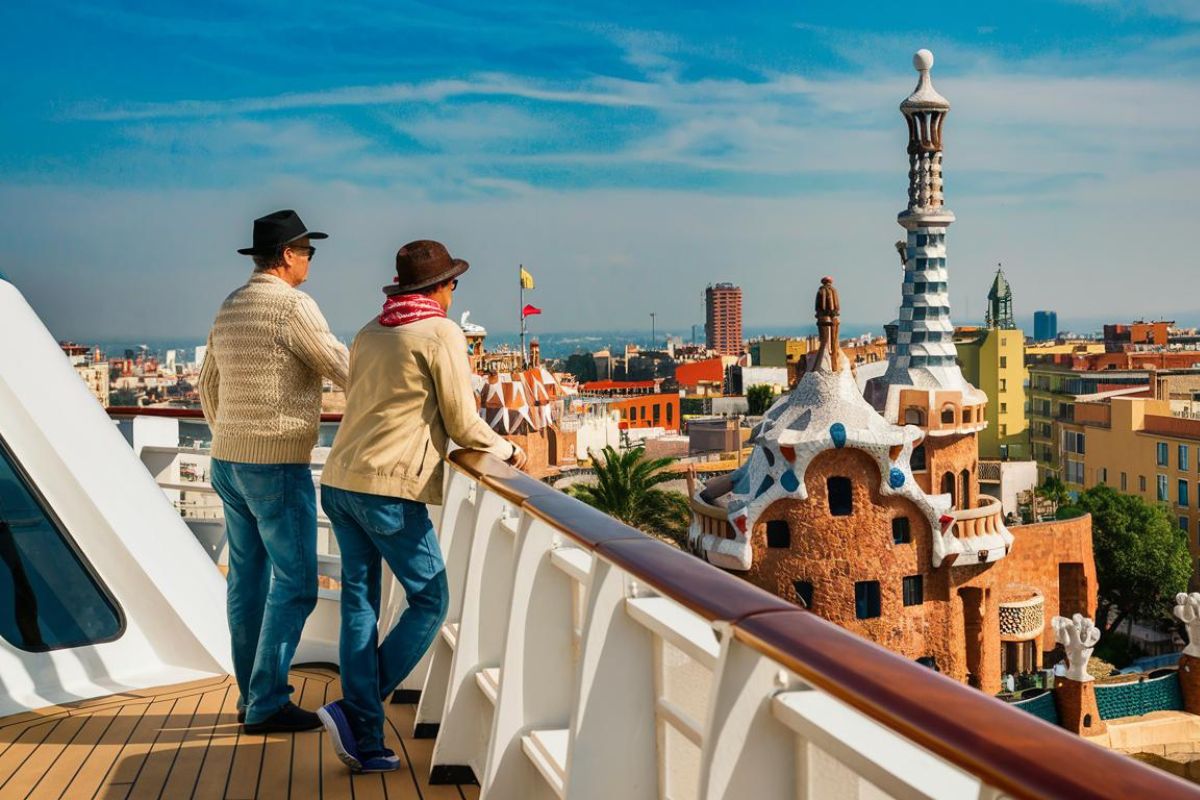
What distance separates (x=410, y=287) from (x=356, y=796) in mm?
938

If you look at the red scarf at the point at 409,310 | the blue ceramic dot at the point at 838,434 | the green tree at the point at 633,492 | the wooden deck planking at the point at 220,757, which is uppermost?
the red scarf at the point at 409,310

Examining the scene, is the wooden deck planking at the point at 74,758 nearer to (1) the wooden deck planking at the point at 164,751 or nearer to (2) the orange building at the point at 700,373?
(1) the wooden deck planking at the point at 164,751

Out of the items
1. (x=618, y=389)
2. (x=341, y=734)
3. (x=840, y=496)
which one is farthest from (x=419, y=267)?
(x=618, y=389)

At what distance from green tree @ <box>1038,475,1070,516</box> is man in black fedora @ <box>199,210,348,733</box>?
42355 millimetres

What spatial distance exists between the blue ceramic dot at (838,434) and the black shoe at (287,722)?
17.7 metres

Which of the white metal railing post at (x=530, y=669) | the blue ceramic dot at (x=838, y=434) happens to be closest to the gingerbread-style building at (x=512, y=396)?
the blue ceramic dot at (x=838, y=434)

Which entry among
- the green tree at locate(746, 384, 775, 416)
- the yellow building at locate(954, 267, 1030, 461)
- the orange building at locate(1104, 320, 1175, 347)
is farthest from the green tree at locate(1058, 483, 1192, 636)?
the orange building at locate(1104, 320, 1175, 347)

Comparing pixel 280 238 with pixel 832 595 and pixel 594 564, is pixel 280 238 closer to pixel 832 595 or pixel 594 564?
pixel 594 564

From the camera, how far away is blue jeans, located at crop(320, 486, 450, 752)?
241 cm

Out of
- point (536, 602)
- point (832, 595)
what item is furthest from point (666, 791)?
point (832, 595)

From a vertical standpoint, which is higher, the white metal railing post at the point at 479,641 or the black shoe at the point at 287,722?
the white metal railing post at the point at 479,641

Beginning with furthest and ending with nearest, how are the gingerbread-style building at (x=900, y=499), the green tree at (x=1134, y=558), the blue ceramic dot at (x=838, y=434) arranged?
the green tree at (x=1134, y=558) → the gingerbread-style building at (x=900, y=499) → the blue ceramic dot at (x=838, y=434)

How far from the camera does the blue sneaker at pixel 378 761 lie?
8.07ft

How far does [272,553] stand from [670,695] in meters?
1.27
